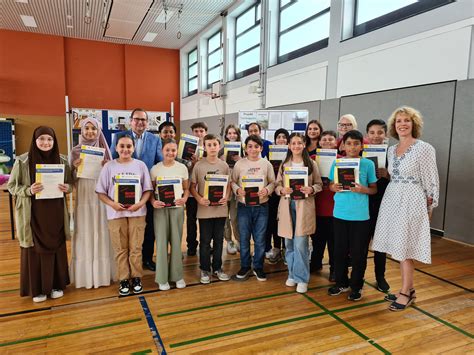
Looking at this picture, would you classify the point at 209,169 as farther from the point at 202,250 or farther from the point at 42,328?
the point at 42,328

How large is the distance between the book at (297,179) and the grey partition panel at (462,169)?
2482mm

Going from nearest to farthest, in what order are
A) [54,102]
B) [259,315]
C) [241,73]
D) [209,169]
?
1. [259,315]
2. [209,169]
3. [241,73]
4. [54,102]

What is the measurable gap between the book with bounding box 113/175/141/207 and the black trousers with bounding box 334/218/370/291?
1621mm

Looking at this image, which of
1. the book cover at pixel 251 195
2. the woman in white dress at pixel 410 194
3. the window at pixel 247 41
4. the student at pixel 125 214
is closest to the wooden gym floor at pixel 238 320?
the student at pixel 125 214

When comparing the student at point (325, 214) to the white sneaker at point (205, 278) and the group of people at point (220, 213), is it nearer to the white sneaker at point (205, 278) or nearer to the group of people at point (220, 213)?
the group of people at point (220, 213)

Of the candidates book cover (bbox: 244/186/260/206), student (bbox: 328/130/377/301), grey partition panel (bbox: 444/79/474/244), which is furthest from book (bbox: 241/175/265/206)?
grey partition panel (bbox: 444/79/474/244)

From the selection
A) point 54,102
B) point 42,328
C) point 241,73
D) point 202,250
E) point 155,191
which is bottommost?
point 42,328

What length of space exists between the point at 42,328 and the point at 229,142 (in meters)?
2.24

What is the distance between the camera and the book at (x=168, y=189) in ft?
8.80

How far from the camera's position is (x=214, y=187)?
2852 millimetres

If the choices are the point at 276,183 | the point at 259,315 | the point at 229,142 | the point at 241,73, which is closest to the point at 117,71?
the point at 241,73

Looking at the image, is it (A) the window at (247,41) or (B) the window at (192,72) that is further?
(B) the window at (192,72)

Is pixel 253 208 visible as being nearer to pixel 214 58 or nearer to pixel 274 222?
pixel 274 222

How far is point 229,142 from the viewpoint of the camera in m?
3.49
